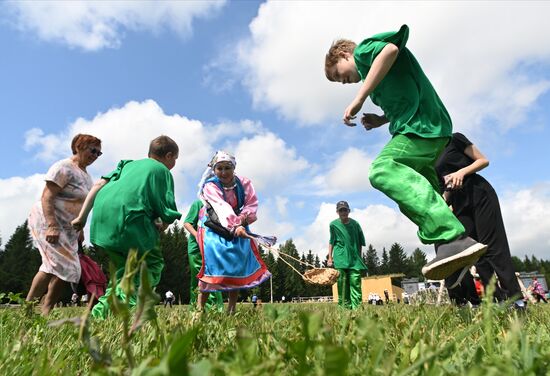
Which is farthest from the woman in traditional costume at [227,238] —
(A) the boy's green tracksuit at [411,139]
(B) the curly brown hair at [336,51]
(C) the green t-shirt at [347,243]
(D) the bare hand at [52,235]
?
(C) the green t-shirt at [347,243]

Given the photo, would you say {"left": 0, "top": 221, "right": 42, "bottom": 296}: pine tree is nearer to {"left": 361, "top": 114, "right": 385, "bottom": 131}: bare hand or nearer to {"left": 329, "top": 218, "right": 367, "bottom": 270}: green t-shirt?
{"left": 329, "top": 218, "right": 367, "bottom": 270}: green t-shirt

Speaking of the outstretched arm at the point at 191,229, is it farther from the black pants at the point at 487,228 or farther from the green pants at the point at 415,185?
the green pants at the point at 415,185

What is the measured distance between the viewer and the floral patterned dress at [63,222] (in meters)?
4.80

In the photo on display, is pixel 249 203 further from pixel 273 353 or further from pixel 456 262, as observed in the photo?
pixel 273 353

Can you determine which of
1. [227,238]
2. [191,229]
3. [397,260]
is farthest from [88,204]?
[397,260]

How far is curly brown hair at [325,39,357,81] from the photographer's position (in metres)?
3.66

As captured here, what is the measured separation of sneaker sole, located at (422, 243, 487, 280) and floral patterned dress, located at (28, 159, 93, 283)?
13.1 feet

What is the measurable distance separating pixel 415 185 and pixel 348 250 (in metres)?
6.59

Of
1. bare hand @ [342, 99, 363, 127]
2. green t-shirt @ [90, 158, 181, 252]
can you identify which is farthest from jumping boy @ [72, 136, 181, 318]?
bare hand @ [342, 99, 363, 127]

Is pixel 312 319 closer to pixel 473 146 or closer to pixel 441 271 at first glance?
pixel 441 271

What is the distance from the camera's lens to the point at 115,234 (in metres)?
3.96

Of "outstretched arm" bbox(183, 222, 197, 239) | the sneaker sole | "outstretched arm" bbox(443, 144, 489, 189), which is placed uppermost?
"outstretched arm" bbox(183, 222, 197, 239)

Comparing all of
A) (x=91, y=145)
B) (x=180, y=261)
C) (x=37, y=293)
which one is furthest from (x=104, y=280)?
(x=180, y=261)

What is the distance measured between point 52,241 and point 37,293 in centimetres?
61
